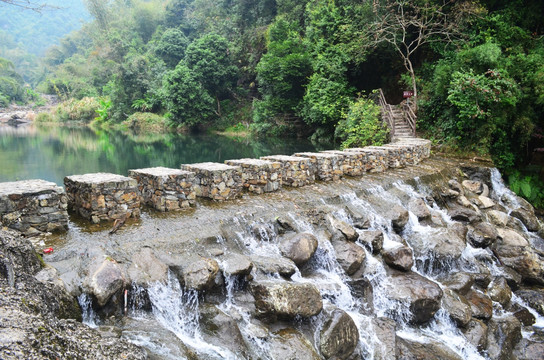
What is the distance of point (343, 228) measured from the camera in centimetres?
696

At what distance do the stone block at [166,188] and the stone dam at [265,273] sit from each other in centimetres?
3

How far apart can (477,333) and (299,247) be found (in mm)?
3214

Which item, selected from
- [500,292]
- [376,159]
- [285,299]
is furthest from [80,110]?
[500,292]

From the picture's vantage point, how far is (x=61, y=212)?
17.9ft

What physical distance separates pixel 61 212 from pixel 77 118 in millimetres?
52749

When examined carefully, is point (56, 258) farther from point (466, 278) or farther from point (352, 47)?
point (352, 47)

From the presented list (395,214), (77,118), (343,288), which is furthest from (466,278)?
(77,118)

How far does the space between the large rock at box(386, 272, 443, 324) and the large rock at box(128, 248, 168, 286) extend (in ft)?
12.1

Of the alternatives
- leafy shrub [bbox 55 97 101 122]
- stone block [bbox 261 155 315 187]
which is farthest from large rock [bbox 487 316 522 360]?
leafy shrub [bbox 55 97 101 122]

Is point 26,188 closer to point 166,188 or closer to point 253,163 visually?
point 166,188

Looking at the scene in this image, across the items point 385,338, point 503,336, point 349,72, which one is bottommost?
point 503,336

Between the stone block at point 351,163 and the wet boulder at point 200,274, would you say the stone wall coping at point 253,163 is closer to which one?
the stone block at point 351,163

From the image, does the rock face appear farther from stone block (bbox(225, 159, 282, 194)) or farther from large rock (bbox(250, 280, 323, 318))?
stone block (bbox(225, 159, 282, 194))

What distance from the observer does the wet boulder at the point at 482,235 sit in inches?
334
